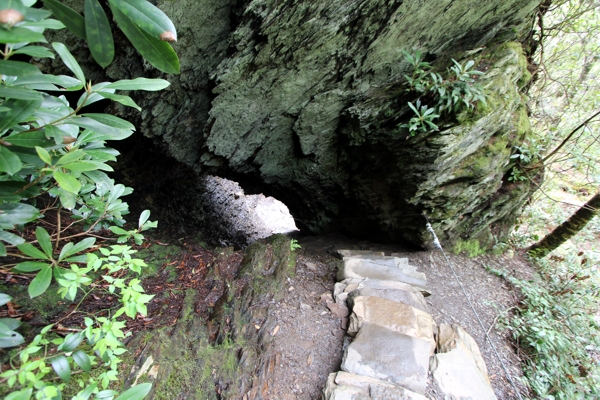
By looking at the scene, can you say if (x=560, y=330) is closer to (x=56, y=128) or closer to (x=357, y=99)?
(x=357, y=99)

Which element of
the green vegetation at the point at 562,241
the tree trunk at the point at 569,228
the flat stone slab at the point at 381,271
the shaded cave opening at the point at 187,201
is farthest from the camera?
the shaded cave opening at the point at 187,201

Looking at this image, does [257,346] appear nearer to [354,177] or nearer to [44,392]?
[44,392]

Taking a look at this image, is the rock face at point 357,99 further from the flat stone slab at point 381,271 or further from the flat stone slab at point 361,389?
the flat stone slab at point 361,389

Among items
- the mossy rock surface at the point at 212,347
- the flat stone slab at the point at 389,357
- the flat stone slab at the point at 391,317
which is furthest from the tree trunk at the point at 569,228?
the mossy rock surface at the point at 212,347

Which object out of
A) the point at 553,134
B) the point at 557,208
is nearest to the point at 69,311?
the point at 553,134

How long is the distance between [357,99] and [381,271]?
8.20ft

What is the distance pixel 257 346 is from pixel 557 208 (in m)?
8.78

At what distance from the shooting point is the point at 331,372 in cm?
232

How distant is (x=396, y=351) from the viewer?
7.89 ft

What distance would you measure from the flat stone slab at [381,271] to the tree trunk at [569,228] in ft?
10.2

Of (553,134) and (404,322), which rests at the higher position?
(553,134)

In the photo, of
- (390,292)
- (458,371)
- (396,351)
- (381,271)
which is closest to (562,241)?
(381,271)

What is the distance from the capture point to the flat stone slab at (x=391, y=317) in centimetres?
262

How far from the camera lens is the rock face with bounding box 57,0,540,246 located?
359 centimetres
